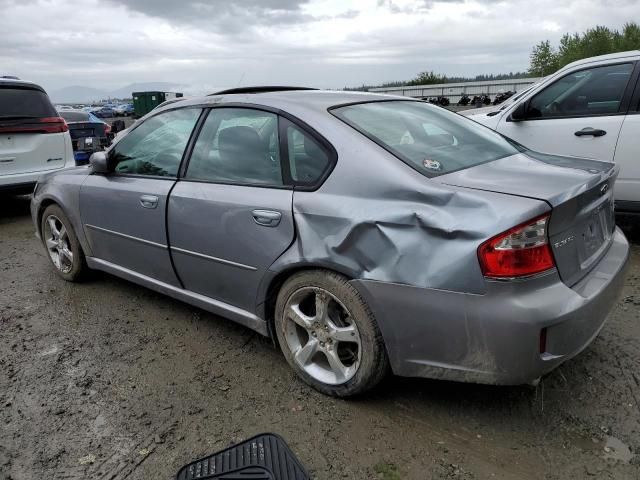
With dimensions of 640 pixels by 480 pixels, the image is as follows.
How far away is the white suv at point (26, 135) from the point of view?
22.2ft

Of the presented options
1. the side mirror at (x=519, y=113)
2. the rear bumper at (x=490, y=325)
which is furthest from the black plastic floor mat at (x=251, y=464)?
the side mirror at (x=519, y=113)

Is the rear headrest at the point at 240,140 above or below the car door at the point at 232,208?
above

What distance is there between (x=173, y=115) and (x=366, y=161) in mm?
1692

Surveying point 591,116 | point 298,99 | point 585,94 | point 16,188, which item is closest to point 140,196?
point 298,99

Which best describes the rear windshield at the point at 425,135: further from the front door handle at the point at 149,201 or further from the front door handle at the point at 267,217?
the front door handle at the point at 149,201

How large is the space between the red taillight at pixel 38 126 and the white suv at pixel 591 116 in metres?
5.84

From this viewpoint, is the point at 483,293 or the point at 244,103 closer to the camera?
the point at 483,293

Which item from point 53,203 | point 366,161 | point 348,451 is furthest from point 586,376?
point 53,203

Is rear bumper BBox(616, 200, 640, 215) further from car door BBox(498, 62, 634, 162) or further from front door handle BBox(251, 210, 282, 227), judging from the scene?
front door handle BBox(251, 210, 282, 227)

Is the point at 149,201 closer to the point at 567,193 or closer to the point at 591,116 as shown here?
the point at 567,193

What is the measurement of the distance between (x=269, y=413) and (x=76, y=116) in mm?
10138

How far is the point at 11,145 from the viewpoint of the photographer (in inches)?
269

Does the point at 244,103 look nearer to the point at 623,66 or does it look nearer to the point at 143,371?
the point at 143,371

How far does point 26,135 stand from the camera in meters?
6.94
